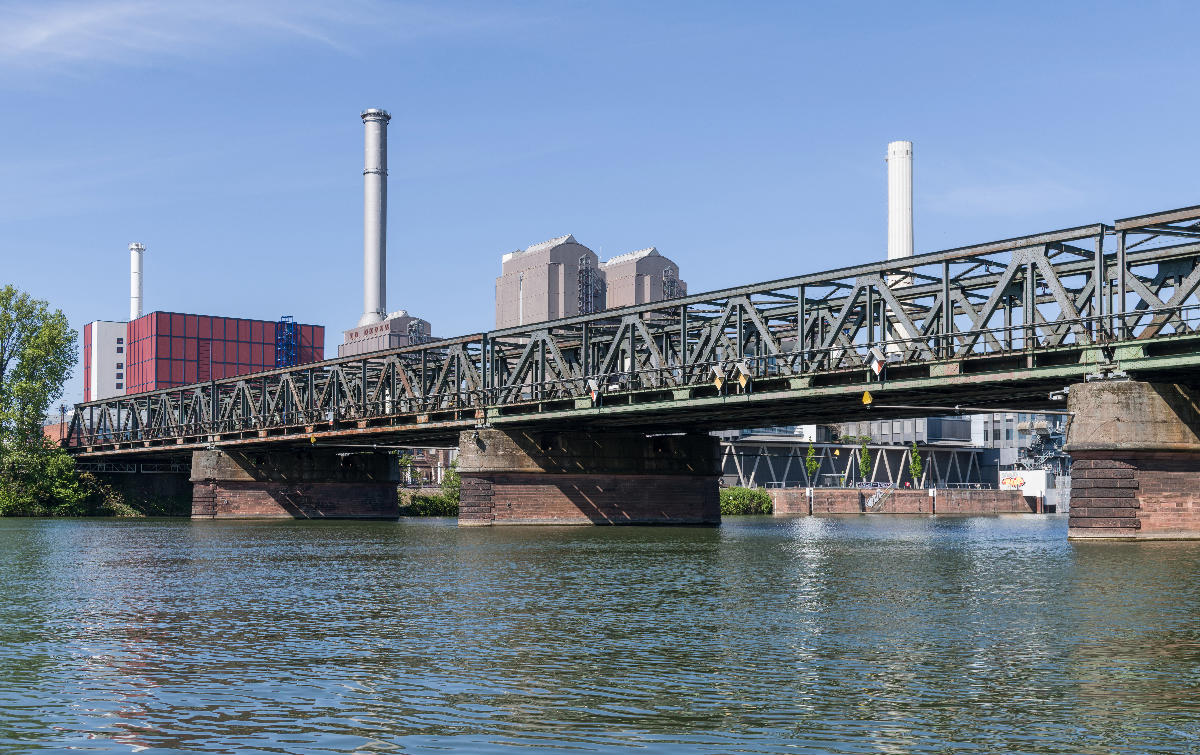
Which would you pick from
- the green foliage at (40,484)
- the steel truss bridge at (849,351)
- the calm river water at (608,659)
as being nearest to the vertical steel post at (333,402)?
the steel truss bridge at (849,351)

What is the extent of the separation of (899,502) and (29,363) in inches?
4118

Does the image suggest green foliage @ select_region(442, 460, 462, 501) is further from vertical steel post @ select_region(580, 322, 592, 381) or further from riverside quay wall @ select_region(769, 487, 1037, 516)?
vertical steel post @ select_region(580, 322, 592, 381)

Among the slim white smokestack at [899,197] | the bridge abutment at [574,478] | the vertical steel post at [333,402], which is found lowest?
the bridge abutment at [574,478]

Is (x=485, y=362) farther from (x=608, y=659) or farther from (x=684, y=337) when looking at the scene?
(x=608, y=659)

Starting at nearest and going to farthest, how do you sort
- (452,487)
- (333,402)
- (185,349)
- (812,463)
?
1. (333,402)
2. (452,487)
3. (812,463)
4. (185,349)

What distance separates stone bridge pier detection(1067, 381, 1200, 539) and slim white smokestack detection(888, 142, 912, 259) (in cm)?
11260

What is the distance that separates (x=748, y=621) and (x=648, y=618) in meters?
2.10

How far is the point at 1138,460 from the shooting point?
48750mm

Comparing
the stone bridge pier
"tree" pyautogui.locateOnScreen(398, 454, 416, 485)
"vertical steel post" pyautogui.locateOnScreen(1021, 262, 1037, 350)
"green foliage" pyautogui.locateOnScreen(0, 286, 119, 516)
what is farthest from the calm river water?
"tree" pyautogui.locateOnScreen(398, 454, 416, 485)

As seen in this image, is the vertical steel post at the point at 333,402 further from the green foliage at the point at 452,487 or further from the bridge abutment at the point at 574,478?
the green foliage at the point at 452,487

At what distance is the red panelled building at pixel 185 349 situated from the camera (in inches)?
7456

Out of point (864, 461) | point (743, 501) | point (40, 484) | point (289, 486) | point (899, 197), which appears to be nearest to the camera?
point (289, 486)

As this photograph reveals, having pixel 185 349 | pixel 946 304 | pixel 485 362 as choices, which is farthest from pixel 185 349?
pixel 946 304

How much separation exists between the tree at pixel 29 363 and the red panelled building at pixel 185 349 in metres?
65.6
